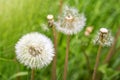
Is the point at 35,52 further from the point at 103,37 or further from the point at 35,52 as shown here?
the point at 103,37

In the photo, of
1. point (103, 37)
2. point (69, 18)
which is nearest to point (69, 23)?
point (69, 18)

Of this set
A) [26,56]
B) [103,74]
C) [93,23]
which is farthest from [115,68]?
[26,56]

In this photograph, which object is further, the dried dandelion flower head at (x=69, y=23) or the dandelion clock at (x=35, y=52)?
the dried dandelion flower head at (x=69, y=23)

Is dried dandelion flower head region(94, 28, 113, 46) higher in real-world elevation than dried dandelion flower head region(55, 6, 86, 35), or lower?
lower

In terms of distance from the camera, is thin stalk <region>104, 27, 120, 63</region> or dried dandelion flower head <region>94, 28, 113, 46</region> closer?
dried dandelion flower head <region>94, 28, 113, 46</region>

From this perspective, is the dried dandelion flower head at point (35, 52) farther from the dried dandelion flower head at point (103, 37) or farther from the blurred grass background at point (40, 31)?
the blurred grass background at point (40, 31)

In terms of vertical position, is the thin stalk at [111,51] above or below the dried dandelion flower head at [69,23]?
below

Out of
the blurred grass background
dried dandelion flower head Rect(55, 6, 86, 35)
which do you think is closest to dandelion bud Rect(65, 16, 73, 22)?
dried dandelion flower head Rect(55, 6, 86, 35)

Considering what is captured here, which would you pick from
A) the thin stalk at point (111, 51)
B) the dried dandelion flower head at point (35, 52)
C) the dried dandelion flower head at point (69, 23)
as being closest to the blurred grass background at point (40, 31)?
the thin stalk at point (111, 51)

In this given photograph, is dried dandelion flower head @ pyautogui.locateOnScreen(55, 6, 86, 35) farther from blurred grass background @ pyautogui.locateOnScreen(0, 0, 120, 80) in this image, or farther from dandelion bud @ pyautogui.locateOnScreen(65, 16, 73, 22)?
blurred grass background @ pyautogui.locateOnScreen(0, 0, 120, 80)

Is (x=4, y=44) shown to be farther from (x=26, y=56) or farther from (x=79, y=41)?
(x=26, y=56)
